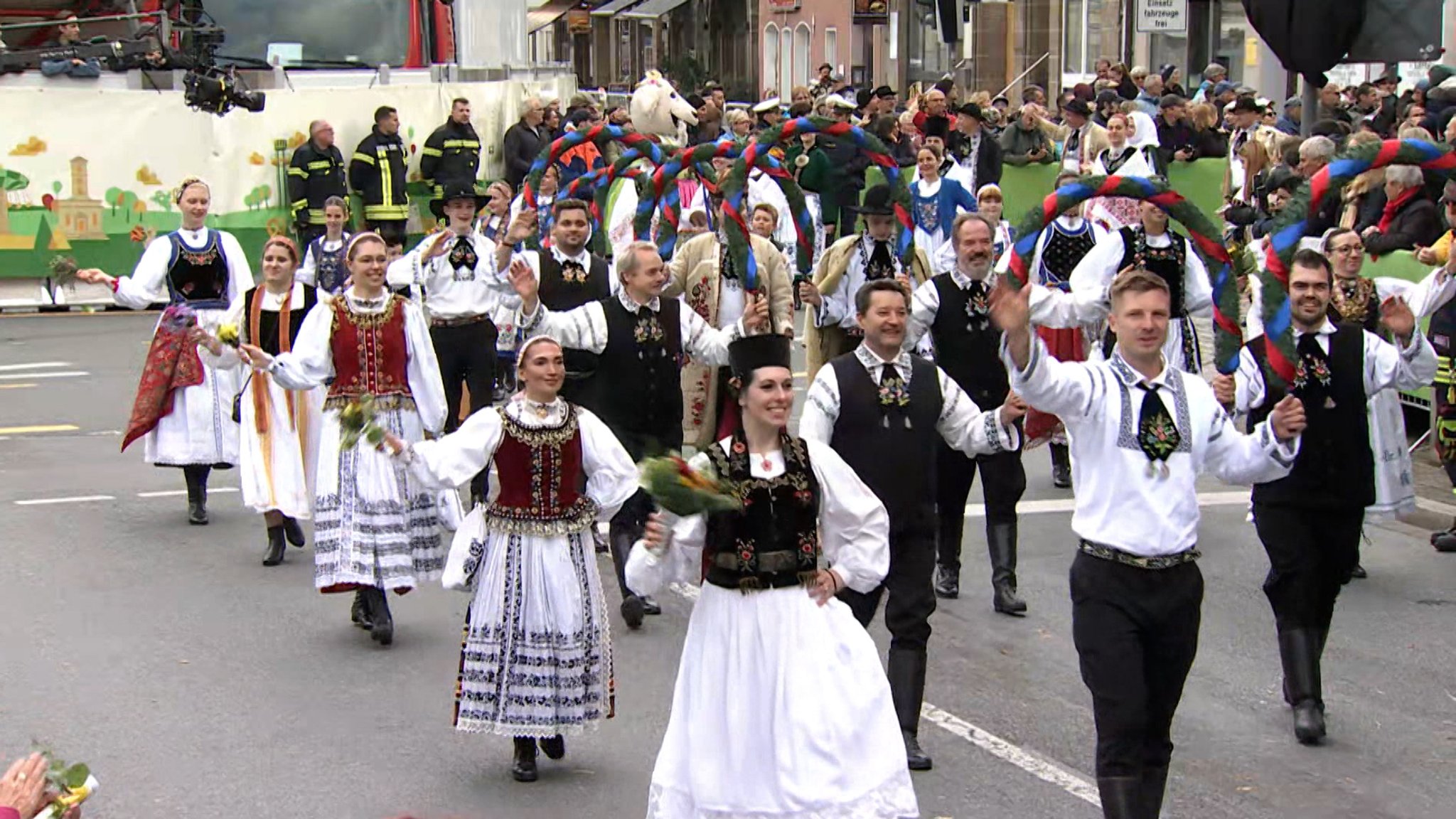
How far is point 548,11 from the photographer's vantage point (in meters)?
46.2

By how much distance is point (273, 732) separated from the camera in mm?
8414

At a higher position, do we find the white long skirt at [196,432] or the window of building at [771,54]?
the window of building at [771,54]

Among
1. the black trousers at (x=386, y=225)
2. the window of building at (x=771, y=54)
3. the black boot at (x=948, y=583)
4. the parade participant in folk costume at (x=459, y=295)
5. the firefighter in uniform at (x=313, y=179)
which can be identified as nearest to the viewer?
the black boot at (x=948, y=583)

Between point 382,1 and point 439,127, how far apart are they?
459 cm

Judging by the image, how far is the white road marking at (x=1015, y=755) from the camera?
7641 millimetres

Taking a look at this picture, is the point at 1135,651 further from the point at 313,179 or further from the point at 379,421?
the point at 313,179

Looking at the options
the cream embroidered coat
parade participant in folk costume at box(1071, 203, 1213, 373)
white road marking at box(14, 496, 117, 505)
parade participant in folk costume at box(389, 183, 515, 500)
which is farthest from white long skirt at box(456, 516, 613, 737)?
white road marking at box(14, 496, 117, 505)

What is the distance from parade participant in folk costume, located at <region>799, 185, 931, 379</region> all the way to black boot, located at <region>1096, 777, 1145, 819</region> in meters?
4.90

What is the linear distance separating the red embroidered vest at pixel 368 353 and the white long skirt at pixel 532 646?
7.05 ft

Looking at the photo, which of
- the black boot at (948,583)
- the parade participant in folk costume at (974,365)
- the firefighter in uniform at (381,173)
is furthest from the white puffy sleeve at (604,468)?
the firefighter in uniform at (381,173)

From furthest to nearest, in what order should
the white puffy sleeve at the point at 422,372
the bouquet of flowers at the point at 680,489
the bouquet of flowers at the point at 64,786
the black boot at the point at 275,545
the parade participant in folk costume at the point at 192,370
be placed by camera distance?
the parade participant in folk costume at the point at 192,370 → the black boot at the point at 275,545 → the white puffy sleeve at the point at 422,372 → the bouquet of flowers at the point at 680,489 → the bouquet of flowers at the point at 64,786

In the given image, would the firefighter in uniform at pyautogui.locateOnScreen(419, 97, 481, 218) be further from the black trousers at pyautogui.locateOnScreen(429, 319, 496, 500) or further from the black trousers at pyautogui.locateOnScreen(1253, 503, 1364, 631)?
the black trousers at pyautogui.locateOnScreen(1253, 503, 1364, 631)

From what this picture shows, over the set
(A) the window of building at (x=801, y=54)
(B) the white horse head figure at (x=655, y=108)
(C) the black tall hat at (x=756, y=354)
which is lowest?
(C) the black tall hat at (x=756, y=354)

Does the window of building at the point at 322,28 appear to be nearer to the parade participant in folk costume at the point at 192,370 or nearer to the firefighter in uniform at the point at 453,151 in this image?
the firefighter in uniform at the point at 453,151
